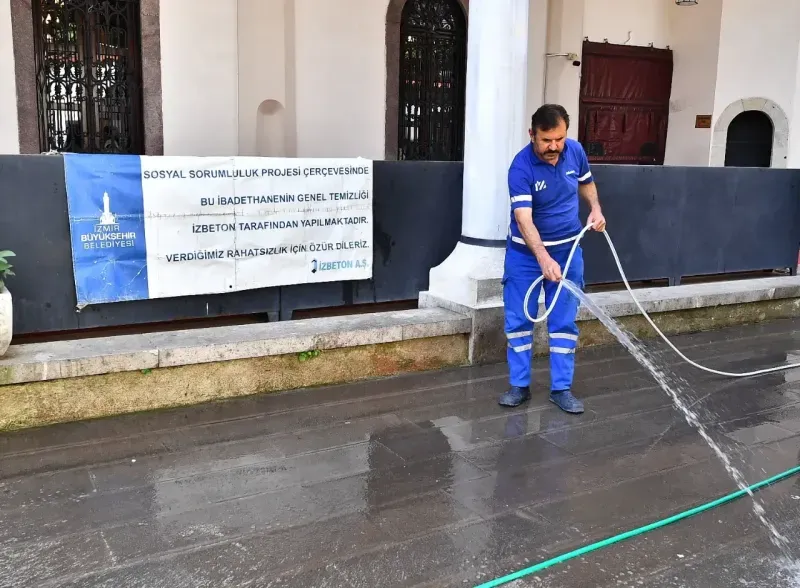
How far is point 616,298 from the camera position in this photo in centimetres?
666

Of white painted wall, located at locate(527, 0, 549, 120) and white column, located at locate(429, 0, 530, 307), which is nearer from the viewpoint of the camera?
white column, located at locate(429, 0, 530, 307)

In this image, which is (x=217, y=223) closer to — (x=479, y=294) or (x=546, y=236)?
(x=479, y=294)

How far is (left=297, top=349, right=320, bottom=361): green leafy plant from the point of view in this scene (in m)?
5.28

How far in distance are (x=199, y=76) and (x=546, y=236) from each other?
5438 mm

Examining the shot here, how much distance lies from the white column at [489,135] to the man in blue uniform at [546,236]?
0.81 meters

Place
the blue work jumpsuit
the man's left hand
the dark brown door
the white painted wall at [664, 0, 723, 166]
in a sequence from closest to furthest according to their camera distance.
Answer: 1. the man's left hand
2. the blue work jumpsuit
3. the dark brown door
4. the white painted wall at [664, 0, 723, 166]

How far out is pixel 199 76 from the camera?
889 cm

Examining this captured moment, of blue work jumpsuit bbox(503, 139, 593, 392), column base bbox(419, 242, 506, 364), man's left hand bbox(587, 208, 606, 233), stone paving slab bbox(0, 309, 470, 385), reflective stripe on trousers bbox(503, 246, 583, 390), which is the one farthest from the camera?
column base bbox(419, 242, 506, 364)

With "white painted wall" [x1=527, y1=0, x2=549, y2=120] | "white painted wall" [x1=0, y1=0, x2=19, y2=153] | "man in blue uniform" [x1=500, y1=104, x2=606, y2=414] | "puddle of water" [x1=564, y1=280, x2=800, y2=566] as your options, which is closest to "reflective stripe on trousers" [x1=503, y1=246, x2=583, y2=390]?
"man in blue uniform" [x1=500, y1=104, x2=606, y2=414]

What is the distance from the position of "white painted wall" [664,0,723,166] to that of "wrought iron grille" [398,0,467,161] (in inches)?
178

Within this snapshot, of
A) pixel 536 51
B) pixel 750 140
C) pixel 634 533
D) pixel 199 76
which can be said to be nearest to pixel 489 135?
pixel 634 533

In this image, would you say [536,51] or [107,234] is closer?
[107,234]

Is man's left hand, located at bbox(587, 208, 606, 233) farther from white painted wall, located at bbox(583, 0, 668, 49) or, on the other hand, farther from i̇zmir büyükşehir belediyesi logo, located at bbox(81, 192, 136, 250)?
white painted wall, located at bbox(583, 0, 668, 49)

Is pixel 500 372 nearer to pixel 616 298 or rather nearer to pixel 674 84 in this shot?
pixel 616 298
